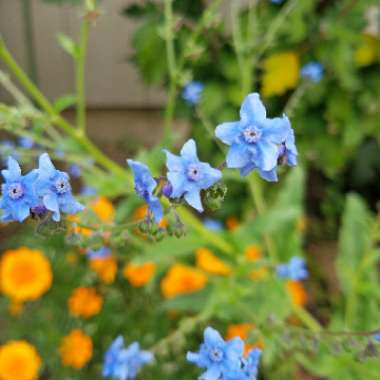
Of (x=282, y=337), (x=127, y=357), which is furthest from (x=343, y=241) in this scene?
(x=127, y=357)

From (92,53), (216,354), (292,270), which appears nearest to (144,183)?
(216,354)

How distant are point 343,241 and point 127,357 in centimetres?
105

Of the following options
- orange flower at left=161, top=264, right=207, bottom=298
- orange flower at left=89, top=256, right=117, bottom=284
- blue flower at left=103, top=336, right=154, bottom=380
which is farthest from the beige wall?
blue flower at left=103, top=336, right=154, bottom=380

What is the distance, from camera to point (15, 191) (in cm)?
95

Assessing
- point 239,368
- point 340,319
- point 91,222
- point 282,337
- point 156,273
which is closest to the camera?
point 239,368

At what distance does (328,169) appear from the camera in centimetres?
316

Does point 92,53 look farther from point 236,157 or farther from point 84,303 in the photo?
point 236,157

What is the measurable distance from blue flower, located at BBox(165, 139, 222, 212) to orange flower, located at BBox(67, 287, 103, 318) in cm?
179

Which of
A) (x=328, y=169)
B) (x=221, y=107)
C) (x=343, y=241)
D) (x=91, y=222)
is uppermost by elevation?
(x=221, y=107)

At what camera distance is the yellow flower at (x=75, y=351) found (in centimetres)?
248

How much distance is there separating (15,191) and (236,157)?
341mm

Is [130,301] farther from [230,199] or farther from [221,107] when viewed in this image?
[221,107]

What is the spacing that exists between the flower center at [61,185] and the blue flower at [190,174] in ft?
0.52

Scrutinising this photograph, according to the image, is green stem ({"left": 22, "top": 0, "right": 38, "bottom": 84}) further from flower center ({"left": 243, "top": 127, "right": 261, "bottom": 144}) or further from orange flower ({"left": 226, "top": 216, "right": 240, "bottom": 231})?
flower center ({"left": 243, "top": 127, "right": 261, "bottom": 144})
